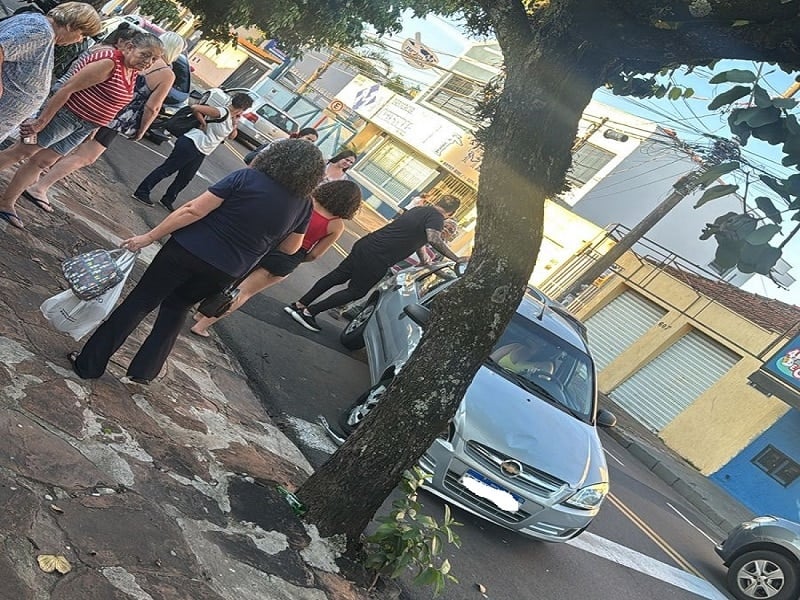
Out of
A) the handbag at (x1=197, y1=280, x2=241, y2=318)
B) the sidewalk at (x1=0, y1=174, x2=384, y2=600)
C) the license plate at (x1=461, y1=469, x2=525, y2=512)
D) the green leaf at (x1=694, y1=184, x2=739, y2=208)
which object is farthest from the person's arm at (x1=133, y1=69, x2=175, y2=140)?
the green leaf at (x1=694, y1=184, x2=739, y2=208)

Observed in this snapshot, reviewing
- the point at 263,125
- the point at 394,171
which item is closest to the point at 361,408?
the point at 263,125

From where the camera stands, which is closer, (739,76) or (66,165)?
(739,76)

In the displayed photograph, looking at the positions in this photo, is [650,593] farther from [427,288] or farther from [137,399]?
[137,399]

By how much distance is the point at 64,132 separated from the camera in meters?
5.99

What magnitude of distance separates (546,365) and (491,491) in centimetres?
154

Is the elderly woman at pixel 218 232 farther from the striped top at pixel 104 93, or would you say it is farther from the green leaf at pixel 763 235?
the green leaf at pixel 763 235

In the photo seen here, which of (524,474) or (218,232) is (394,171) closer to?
(524,474)

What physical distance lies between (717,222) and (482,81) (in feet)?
96.5

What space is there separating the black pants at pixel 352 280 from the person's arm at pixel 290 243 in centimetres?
339

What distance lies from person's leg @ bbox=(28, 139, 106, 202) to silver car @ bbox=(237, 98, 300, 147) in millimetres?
14915

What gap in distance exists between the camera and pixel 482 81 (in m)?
30.9

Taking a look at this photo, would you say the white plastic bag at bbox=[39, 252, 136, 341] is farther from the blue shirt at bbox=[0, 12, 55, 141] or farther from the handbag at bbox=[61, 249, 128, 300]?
the blue shirt at bbox=[0, 12, 55, 141]

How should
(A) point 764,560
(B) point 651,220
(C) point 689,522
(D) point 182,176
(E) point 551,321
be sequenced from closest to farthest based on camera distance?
(E) point 551,321 → (A) point 764,560 → (D) point 182,176 → (C) point 689,522 → (B) point 651,220

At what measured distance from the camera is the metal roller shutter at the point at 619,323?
22328 millimetres
